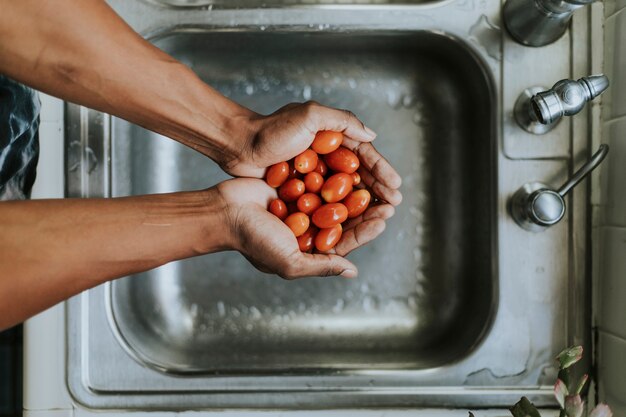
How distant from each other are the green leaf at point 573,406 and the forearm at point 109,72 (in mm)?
531

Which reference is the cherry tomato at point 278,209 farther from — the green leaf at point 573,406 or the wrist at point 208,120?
the green leaf at point 573,406

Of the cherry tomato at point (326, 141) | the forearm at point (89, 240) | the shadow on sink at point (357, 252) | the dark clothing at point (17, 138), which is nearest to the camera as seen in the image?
the forearm at point (89, 240)

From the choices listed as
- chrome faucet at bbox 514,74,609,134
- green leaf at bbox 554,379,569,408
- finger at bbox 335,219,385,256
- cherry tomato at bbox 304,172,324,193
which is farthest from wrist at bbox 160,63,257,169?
green leaf at bbox 554,379,569,408

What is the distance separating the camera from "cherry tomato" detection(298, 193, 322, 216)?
80cm

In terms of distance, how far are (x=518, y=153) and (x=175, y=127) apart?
1.72 feet

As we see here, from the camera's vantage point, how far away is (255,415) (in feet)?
2.66

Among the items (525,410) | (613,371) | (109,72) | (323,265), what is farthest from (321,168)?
(613,371)

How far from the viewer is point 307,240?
0.81 meters

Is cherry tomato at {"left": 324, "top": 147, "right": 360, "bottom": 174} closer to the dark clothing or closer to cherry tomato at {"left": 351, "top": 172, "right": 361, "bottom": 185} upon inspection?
cherry tomato at {"left": 351, "top": 172, "right": 361, "bottom": 185}

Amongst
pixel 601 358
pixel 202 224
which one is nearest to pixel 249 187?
pixel 202 224

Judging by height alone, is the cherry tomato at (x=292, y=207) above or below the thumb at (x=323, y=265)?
above

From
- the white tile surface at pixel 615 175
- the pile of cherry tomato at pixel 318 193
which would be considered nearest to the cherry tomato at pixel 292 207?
the pile of cherry tomato at pixel 318 193

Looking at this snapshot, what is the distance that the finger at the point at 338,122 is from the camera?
2.41ft

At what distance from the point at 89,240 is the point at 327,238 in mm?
333
